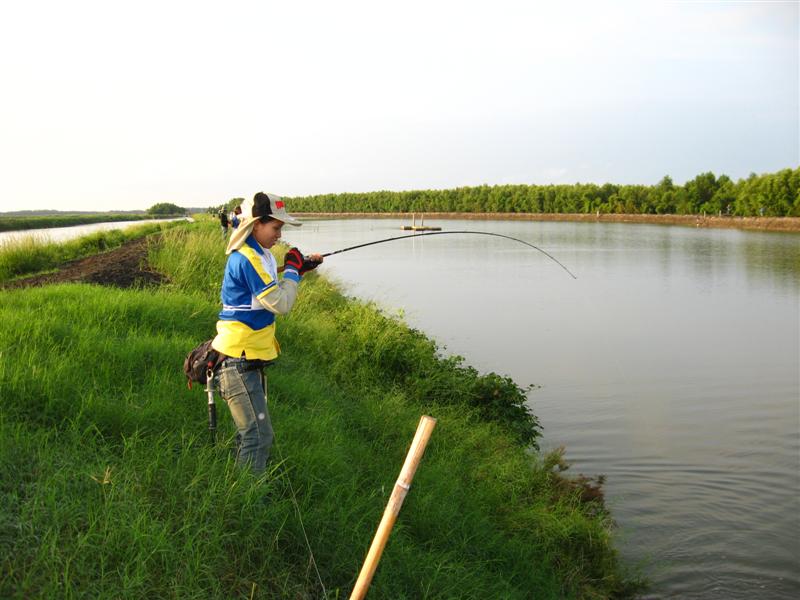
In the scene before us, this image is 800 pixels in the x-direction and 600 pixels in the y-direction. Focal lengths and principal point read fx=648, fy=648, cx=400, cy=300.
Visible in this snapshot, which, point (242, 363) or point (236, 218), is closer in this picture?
point (242, 363)

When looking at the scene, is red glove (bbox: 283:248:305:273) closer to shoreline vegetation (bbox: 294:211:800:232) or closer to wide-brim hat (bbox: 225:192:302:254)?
wide-brim hat (bbox: 225:192:302:254)

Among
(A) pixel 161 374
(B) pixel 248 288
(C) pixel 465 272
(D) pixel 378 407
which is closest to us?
(B) pixel 248 288

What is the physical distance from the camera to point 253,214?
3.77 m

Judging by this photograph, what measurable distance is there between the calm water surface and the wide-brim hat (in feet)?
14.1

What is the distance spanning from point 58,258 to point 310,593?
15.0m

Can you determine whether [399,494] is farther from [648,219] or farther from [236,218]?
[648,219]

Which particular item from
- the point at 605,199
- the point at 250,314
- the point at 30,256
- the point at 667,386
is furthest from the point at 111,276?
the point at 605,199

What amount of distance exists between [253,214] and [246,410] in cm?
114

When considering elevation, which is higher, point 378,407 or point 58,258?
point 58,258

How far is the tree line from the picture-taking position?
65.8 meters

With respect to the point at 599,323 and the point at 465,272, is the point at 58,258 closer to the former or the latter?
the point at 599,323

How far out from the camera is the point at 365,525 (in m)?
4.01

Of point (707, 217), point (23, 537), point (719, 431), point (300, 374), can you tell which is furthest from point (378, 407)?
point (707, 217)

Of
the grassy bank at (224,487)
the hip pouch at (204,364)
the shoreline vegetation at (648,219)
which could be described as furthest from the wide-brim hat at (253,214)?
the shoreline vegetation at (648,219)
